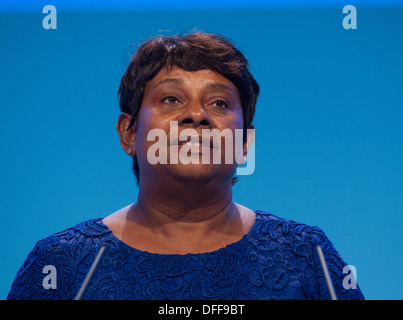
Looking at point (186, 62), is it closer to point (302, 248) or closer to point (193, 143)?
point (193, 143)

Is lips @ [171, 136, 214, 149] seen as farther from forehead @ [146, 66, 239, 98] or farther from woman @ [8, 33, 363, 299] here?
forehead @ [146, 66, 239, 98]

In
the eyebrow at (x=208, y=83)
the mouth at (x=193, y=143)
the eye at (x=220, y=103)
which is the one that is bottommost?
the mouth at (x=193, y=143)

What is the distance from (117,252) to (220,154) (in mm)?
363

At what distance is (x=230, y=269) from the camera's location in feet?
4.60

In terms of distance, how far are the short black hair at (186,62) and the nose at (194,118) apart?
13 cm

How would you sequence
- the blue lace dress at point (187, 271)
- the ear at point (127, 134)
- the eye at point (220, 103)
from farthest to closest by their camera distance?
the ear at point (127, 134), the eye at point (220, 103), the blue lace dress at point (187, 271)

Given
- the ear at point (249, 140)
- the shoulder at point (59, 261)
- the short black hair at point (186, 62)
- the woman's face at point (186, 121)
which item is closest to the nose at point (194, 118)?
the woman's face at point (186, 121)

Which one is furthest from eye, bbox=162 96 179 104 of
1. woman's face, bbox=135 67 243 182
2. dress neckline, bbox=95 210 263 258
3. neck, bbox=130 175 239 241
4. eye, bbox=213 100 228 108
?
dress neckline, bbox=95 210 263 258

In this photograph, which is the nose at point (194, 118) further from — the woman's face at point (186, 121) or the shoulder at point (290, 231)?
the shoulder at point (290, 231)

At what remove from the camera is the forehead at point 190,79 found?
1.46 metres

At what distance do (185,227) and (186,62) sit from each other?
436mm
